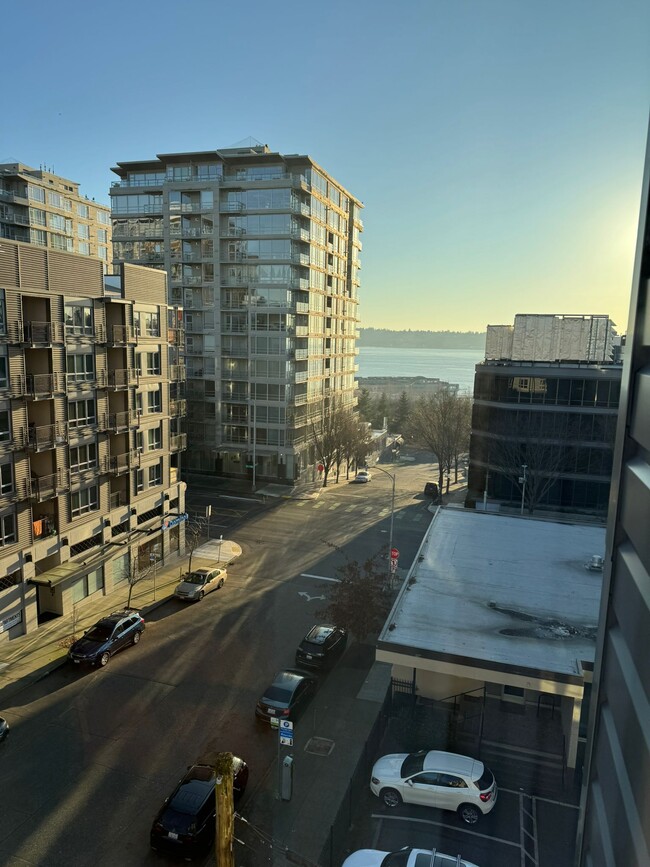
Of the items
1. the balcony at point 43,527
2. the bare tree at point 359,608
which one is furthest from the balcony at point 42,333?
the bare tree at point 359,608

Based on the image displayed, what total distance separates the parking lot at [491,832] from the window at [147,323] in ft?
40.3

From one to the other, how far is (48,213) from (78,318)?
77.8ft

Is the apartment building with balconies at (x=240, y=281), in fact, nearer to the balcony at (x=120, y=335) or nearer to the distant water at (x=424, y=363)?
the distant water at (x=424, y=363)

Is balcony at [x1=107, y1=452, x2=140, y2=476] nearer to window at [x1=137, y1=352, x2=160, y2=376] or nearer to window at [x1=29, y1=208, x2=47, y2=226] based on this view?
window at [x1=137, y1=352, x2=160, y2=376]

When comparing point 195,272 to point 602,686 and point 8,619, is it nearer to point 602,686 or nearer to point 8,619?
point 8,619

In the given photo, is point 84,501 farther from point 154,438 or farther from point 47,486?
point 154,438

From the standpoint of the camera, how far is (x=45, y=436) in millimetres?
12828

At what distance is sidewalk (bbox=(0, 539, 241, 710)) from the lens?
11.3 meters

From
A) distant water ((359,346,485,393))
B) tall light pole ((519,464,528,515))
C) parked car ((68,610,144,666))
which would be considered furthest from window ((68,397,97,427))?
distant water ((359,346,485,393))

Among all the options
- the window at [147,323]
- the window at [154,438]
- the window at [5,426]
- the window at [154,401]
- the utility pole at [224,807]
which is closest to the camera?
the utility pole at [224,807]

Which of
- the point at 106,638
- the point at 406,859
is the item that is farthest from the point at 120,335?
the point at 406,859

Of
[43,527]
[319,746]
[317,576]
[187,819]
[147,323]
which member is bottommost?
[317,576]

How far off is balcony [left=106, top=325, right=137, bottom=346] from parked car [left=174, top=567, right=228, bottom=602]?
6.05 meters

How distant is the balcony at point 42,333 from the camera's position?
40.5ft
